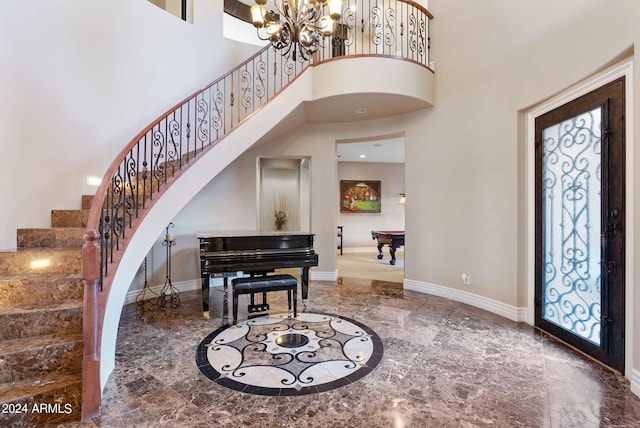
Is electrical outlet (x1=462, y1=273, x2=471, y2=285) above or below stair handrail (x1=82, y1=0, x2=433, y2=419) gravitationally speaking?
below

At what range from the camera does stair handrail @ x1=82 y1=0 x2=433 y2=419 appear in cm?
194

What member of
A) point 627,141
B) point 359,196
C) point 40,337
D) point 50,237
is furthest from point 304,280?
point 359,196

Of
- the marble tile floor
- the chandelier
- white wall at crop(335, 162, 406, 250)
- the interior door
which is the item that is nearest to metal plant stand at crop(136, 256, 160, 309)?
the marble tile floor

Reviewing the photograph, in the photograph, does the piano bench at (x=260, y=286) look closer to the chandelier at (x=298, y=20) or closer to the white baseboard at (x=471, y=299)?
the white baseboard at (x=471, y=299)

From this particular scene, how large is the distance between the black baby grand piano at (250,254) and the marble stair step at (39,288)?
4.12 ft

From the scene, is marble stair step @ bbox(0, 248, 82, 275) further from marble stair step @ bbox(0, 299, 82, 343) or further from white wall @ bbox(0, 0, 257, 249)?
white wall @ bbox(0, 0, 257, 249)

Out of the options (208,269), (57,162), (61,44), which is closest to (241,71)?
(61,44)

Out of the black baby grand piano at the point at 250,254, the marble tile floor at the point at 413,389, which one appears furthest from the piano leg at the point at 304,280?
the marble tile floor at the point at 413,389

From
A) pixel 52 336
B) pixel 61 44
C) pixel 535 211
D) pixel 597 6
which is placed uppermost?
pixel 61 44

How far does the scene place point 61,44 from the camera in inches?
137

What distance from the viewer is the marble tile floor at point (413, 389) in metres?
1.87

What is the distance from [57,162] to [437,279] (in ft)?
16.8

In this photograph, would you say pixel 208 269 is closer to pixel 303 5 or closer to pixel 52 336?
pixel 52 336

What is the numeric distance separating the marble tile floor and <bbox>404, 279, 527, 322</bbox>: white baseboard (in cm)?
18
